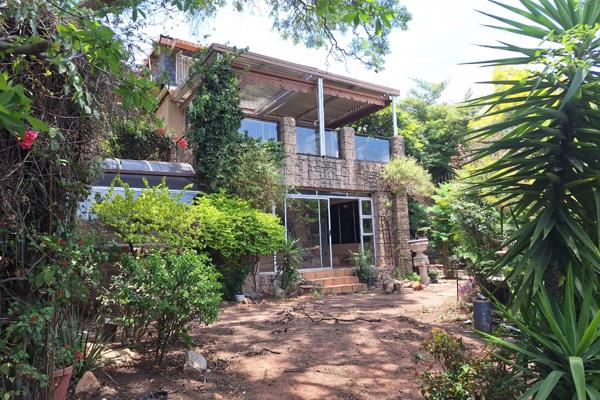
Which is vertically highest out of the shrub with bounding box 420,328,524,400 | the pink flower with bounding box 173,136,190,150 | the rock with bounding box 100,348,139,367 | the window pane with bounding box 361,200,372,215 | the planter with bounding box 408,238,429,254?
the pink flower with bounding box 173,136,190,150

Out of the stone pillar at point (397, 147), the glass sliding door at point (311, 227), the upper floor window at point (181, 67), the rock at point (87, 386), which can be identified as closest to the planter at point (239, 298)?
the glass sliding door at point (311, 227)

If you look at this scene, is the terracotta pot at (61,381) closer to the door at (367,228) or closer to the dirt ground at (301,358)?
the dirt ground at (301,358)

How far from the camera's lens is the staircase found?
11.0m

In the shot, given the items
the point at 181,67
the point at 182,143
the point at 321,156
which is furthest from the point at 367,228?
the point at 181,67

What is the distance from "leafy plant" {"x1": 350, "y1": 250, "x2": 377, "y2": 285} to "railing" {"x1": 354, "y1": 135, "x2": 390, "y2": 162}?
324 cm

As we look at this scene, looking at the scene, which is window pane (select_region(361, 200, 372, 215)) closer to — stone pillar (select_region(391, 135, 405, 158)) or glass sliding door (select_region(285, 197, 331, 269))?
glass sliding door (select_region(285, 197, 331, 269))

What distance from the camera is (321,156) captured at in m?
12.4

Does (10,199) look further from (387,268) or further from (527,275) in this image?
(387,268)

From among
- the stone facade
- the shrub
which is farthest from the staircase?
the shrub

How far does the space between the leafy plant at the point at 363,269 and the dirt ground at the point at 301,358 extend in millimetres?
3992

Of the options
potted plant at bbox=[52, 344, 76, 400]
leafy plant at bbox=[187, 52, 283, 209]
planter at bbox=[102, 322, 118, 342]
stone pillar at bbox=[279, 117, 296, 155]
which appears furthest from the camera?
stone pillar at bbox=[279, 117, 296, 155]

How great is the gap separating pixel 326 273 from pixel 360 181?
3.22 metres

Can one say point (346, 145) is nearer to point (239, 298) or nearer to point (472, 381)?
point (239, 298)

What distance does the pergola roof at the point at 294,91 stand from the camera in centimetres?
1156
